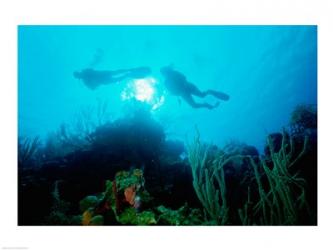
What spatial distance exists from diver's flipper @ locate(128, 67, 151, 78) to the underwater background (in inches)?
15.4

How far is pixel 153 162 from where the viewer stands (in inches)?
198

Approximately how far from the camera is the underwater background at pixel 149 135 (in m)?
3.74

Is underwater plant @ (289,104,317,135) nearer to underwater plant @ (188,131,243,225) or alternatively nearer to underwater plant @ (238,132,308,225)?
underwater plant @ (238,132,308,225)

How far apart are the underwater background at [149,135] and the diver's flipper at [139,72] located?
1.28 feet

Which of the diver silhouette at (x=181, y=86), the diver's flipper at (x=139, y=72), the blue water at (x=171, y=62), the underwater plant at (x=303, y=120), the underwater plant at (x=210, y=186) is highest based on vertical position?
the blue water at (x=171, y=62)

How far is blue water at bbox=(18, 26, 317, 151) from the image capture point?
8.04m

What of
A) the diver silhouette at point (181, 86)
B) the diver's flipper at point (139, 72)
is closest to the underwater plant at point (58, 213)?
the diver's flipper at point (139, 72)

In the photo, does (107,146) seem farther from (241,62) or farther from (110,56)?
(241,62)

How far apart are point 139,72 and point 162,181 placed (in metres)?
2.92
